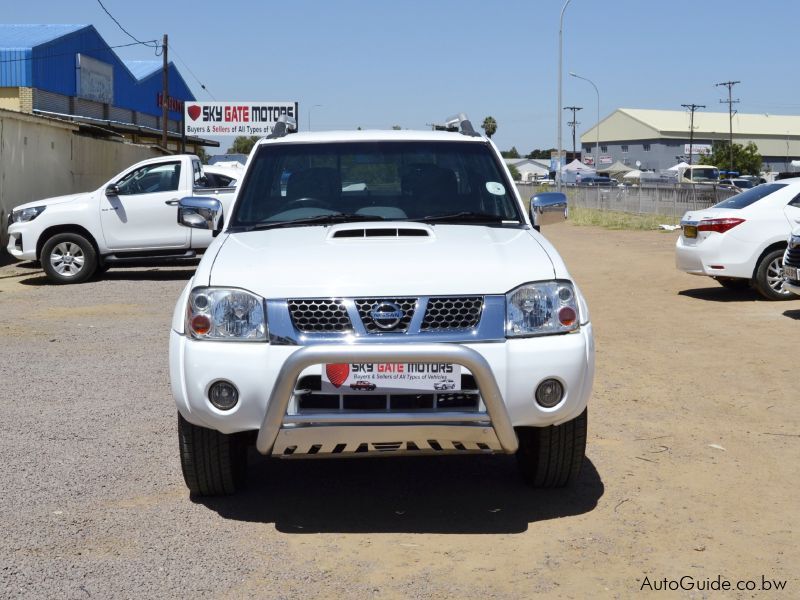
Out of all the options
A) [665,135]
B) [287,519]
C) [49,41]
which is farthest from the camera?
[665,135]

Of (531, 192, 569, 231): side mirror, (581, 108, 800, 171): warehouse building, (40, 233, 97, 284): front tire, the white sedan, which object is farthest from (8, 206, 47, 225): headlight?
(581, 108, 800, 171): warehouse building

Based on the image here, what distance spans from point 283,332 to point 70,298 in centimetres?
1056

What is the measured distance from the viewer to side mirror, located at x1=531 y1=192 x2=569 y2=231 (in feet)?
20.7

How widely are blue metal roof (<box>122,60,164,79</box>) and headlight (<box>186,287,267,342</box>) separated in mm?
49229

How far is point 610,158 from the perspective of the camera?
147 metres

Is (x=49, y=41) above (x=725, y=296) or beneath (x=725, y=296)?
above

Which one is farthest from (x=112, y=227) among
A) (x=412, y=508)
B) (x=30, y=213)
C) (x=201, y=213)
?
(x=412, y=508)

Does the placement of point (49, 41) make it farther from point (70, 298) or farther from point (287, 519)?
point (287, 519)

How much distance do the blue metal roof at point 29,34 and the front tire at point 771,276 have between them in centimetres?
2998

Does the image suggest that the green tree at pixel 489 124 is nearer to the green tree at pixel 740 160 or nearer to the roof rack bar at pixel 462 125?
the green tree at pixel 740 160

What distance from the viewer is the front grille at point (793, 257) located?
11.7 meters

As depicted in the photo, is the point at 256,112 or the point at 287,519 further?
the point at 256,112

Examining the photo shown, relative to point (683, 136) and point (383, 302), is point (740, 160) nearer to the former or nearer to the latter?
point (683, 136)

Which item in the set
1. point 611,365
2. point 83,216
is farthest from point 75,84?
point 611,365
